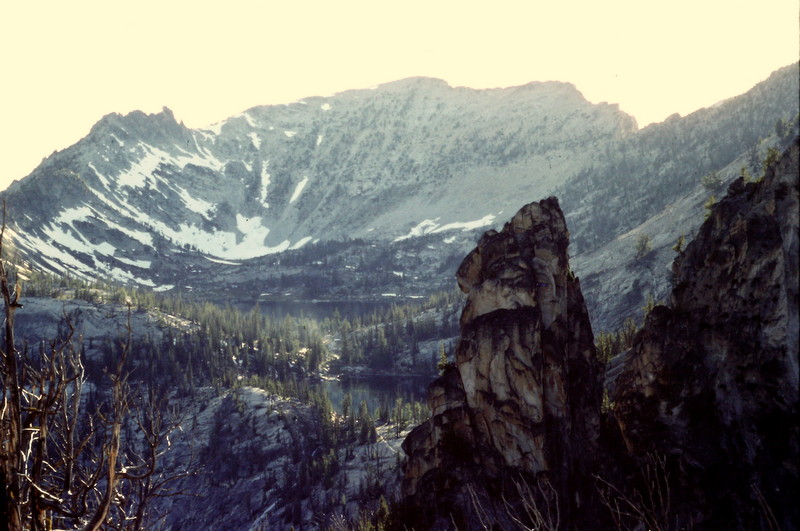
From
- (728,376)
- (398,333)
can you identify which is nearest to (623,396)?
(728,376)

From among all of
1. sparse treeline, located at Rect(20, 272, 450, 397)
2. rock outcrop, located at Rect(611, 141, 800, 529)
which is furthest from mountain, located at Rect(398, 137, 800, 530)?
sparse treeline, located at Rect(20, 272, 450, 397)

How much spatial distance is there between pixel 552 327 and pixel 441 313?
13531 centimetres

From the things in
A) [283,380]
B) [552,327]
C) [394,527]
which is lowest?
[283,380]

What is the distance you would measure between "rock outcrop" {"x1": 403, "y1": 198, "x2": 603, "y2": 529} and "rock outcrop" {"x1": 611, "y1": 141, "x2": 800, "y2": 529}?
332 cm

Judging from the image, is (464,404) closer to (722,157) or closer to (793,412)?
(793,412)

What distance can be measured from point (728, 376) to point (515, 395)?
37.9 feet

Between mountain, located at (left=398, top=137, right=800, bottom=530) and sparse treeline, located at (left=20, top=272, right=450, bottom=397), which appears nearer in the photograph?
mountain, located at (left=398, top=137, right=800, bottom=530)

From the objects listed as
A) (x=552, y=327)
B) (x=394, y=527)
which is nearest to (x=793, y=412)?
(x=552, y=327)

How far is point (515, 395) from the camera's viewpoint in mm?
30953

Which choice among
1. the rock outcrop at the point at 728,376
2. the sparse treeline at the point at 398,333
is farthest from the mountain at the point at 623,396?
the sparse treeline at the point at 398,333

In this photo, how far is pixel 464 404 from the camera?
33906mm

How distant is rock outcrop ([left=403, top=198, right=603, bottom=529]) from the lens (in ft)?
98.9

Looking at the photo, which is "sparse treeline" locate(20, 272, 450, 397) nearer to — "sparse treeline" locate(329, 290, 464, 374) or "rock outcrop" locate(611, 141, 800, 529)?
"sparse treeline" locate(329, 290, 464, 374)

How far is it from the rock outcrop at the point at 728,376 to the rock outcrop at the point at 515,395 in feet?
10.9
